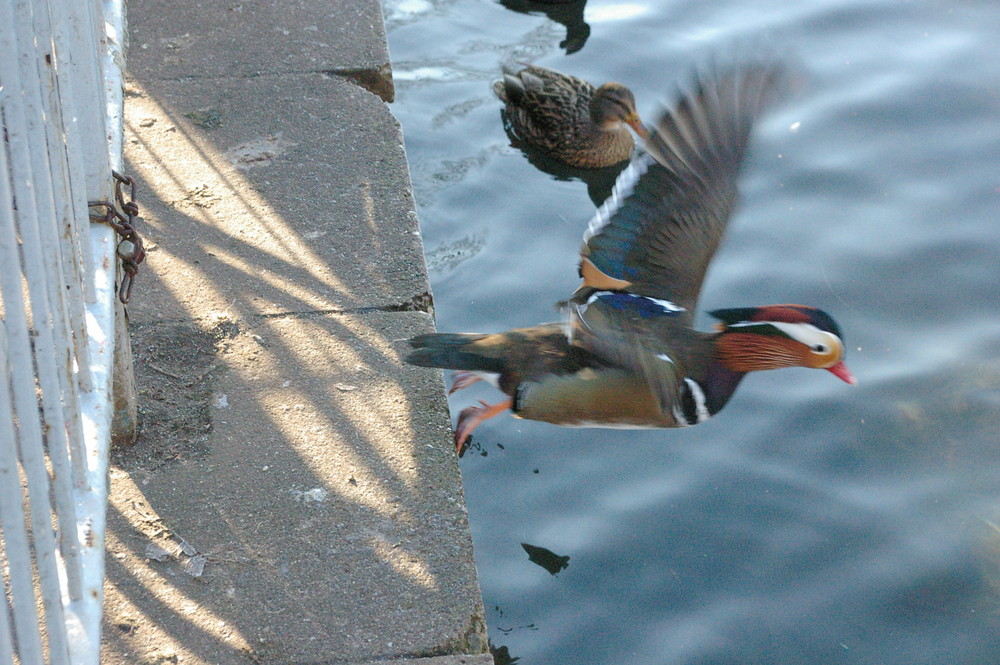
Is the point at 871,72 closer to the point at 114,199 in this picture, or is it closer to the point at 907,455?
the point at 907,455

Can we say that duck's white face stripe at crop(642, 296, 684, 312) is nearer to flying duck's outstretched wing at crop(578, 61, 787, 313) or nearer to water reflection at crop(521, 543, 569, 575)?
flying duck's outstretched wing at crop(578, 61, 787, 313)

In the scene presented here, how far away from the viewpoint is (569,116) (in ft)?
18.7

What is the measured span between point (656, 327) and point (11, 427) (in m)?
2.23

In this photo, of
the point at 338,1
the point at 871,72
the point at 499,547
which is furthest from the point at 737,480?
the point at 871,72

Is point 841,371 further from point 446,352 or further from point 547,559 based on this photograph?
point 446,352

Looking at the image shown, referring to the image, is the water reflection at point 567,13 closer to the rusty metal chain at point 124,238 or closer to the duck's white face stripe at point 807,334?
the duck's white face stripe at point 807,334

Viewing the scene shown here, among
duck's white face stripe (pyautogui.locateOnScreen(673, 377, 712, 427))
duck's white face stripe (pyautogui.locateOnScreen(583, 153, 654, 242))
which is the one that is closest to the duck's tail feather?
duck's white face stripe (pyautogui.locateOnScreen(583, 153, 654, 242))

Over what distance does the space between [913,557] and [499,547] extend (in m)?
1.32

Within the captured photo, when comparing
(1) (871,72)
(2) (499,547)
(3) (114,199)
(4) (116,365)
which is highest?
(3) (114,199)

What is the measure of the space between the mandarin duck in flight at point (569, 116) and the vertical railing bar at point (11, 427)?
445 cm

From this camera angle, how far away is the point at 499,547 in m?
3.45

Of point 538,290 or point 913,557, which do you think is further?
point 538,290

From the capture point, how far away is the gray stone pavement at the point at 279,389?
221 centimetres

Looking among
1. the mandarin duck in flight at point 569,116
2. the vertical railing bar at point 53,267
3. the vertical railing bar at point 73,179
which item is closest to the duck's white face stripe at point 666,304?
the vertical railing bar at point 73,179
